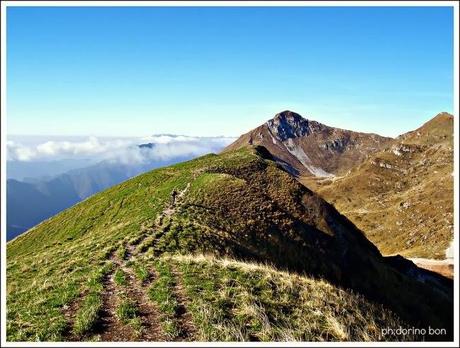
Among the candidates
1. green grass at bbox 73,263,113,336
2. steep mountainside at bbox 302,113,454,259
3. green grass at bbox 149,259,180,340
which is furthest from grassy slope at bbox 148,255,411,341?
steep mountainside at bbox 302,113,454,259

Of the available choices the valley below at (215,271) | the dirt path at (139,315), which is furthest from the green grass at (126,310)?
the dirt path at (139,315)

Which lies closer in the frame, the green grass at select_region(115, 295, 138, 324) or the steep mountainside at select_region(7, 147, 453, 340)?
the steep mountainside at select_region(7, 147, 453, 340)

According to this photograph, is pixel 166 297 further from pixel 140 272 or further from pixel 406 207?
pixel 406 207

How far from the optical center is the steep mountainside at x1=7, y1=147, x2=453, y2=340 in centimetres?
1552

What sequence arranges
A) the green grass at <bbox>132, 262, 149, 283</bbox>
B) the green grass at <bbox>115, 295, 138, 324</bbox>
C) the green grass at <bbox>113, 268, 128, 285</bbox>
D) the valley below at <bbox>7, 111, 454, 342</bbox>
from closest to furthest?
the valley below at <bbox>7, 111, 454, 342</bbox>
the green grass at <bbox>115, 295, 138, 324</bbox>
the green grass at <bbox>113, 268, 128, 285</bbox>
the green grass at <bbox>132, 262, 149, 283</bbox>

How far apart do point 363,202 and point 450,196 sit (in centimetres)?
4393

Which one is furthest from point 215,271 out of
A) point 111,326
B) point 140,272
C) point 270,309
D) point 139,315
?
point 111,326

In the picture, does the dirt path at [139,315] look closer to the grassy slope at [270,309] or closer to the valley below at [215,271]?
the valley below at [215,271]

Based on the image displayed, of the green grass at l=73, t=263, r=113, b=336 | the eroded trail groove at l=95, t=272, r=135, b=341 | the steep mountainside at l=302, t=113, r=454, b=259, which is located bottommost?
the steep mountainside at l=302, t=113, r=454, b=259

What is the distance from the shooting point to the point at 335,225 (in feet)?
170

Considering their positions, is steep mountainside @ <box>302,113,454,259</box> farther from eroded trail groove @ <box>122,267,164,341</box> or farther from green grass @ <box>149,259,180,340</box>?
eroded trail groove @ <box>122,267,164,341</box>

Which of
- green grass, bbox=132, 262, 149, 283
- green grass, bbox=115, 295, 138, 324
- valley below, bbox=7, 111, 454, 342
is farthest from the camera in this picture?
green grass, bbox=132, 262, 149, 283

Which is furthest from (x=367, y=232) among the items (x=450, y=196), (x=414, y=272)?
(x=414, y=272)

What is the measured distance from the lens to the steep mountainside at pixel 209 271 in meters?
15.5
